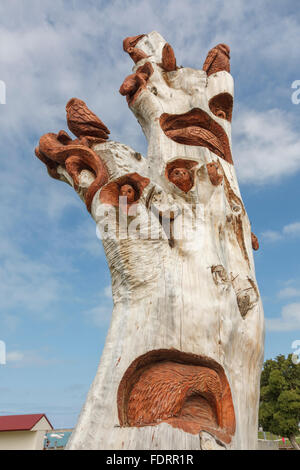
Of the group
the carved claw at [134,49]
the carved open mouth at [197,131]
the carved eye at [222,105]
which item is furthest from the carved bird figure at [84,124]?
the carved claw at [134,49]

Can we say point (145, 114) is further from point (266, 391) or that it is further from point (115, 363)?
point (266, 391)

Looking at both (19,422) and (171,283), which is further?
(19,422)

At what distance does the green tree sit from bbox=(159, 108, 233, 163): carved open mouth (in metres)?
15.3

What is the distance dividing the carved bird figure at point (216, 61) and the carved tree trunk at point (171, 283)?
803mm

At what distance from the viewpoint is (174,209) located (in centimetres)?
305

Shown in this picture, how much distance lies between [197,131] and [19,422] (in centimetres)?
796

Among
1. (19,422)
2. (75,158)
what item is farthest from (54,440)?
(75,158)

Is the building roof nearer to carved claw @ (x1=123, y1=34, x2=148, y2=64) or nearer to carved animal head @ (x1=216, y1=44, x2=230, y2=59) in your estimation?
carved claw @ (x1=123, y1=34, x2=148, y2=64)

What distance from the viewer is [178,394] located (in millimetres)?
2127

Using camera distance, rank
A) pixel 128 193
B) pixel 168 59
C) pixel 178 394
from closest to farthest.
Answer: pixel 178 394 < pixel 128 193 < pixel 168 59

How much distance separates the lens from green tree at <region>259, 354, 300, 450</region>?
51.4ft

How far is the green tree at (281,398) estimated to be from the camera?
15.7 meters

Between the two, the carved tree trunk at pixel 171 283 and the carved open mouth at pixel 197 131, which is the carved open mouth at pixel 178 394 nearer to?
the carved tree trunk at pixel 171 283

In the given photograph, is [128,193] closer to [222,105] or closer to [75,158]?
[75,158]
